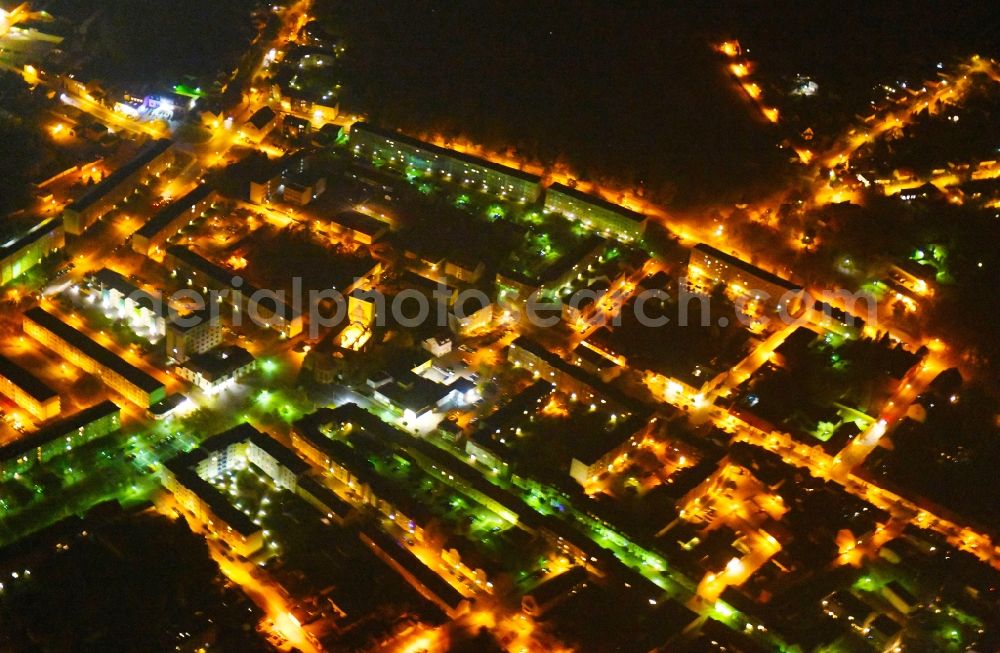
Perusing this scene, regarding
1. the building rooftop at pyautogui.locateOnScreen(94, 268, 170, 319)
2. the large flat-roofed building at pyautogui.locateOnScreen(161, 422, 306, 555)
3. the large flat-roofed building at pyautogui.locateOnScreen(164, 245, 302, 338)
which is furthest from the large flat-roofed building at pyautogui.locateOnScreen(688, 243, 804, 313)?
the building rooftop at pyautogui.locateOnScreen(94, 268, 170, 319)

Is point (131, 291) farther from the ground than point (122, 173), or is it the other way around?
point (122, 173)

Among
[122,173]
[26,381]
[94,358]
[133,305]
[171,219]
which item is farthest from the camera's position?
[122,173]

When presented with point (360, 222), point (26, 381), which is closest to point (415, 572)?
point (26, 381)

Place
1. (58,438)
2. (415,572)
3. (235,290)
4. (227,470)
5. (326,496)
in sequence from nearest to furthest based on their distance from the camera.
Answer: (415,572), (326,496), (58,438), (227,470), (235,290)

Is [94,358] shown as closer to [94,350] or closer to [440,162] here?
[94,350]

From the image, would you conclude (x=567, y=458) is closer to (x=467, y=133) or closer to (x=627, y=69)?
(x=467, y=133)

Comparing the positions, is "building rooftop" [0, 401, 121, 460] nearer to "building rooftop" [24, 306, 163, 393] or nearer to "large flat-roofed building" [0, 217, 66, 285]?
"building rooftop" [24, 306, 163, 393]

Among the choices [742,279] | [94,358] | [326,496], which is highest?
[742,279]
